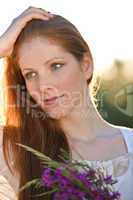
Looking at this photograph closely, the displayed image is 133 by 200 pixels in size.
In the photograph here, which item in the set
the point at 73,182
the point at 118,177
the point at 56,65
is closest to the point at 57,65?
the point at 56,65

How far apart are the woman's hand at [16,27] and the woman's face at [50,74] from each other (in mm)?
55

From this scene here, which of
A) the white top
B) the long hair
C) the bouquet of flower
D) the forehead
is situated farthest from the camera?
the long hair

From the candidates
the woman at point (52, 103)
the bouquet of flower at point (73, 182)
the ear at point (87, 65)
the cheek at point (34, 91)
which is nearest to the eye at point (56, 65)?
the woman at point (52, 103)

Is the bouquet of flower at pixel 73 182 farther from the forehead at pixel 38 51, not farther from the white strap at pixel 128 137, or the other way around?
the white strap at pixel 128 137

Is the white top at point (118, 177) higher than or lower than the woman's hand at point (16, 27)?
lower

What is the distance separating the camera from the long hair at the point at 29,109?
2324mm

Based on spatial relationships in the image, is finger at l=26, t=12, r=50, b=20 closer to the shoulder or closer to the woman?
the woman

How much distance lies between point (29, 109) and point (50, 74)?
280mm

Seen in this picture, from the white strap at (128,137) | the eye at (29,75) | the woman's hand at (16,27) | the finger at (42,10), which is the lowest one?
the white strap at (128,137)

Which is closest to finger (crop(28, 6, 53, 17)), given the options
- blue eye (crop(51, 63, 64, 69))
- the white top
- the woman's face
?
the woman's face

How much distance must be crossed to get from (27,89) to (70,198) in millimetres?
1104

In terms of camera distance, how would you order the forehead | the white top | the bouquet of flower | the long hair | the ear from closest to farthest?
the bouquet of flower → the white top → the forehead → the long hair → the ear

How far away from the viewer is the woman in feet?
7.28

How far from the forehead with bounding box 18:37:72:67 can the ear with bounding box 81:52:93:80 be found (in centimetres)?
15
